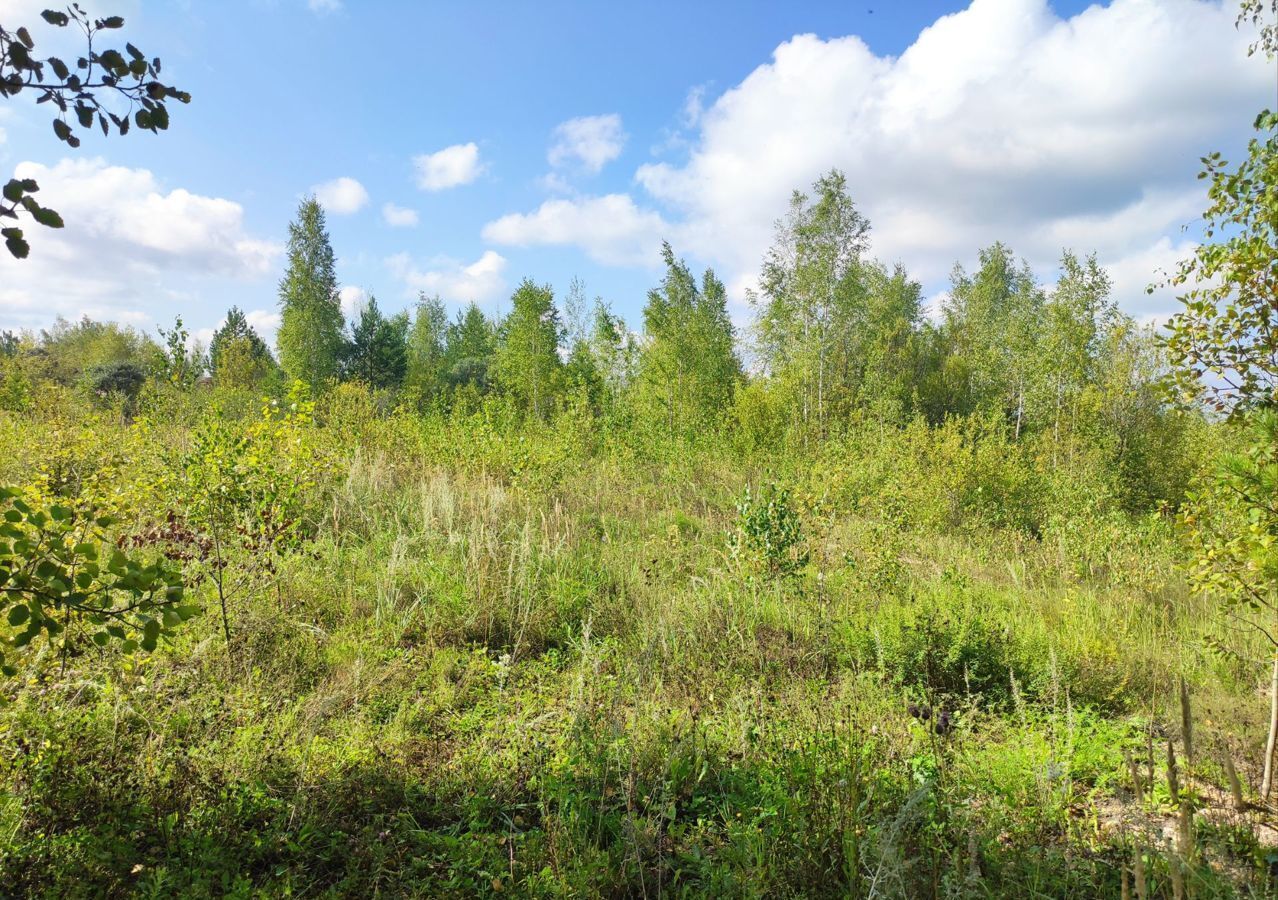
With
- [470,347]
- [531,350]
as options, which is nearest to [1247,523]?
[531,350]

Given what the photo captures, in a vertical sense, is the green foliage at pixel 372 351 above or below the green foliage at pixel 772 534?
above

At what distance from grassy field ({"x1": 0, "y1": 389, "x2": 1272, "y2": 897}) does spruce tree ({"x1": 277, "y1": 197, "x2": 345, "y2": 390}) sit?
84.6 ft

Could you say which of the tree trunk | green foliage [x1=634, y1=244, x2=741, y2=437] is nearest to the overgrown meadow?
the tree trunk

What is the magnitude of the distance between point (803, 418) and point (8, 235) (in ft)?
63.5

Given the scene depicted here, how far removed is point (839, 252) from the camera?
2198cm

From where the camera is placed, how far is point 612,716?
3.00 meters

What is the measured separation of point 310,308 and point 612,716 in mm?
33691

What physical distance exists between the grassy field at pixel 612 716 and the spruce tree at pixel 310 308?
2580 centimetres

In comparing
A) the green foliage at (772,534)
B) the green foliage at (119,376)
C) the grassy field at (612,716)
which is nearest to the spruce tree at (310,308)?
the green foliage at (119,376)

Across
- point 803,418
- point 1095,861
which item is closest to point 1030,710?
point 1095,861

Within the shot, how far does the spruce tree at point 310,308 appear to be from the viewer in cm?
3150

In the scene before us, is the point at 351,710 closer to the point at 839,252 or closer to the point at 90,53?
the point at 90,53

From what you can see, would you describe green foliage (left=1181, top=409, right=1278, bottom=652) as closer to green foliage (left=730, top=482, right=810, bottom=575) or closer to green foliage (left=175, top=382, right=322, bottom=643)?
green foliage (left=730, top=482, right=810, bottom=575)

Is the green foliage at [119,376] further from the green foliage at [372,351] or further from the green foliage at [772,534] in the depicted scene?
the green foliage at [772,534]
